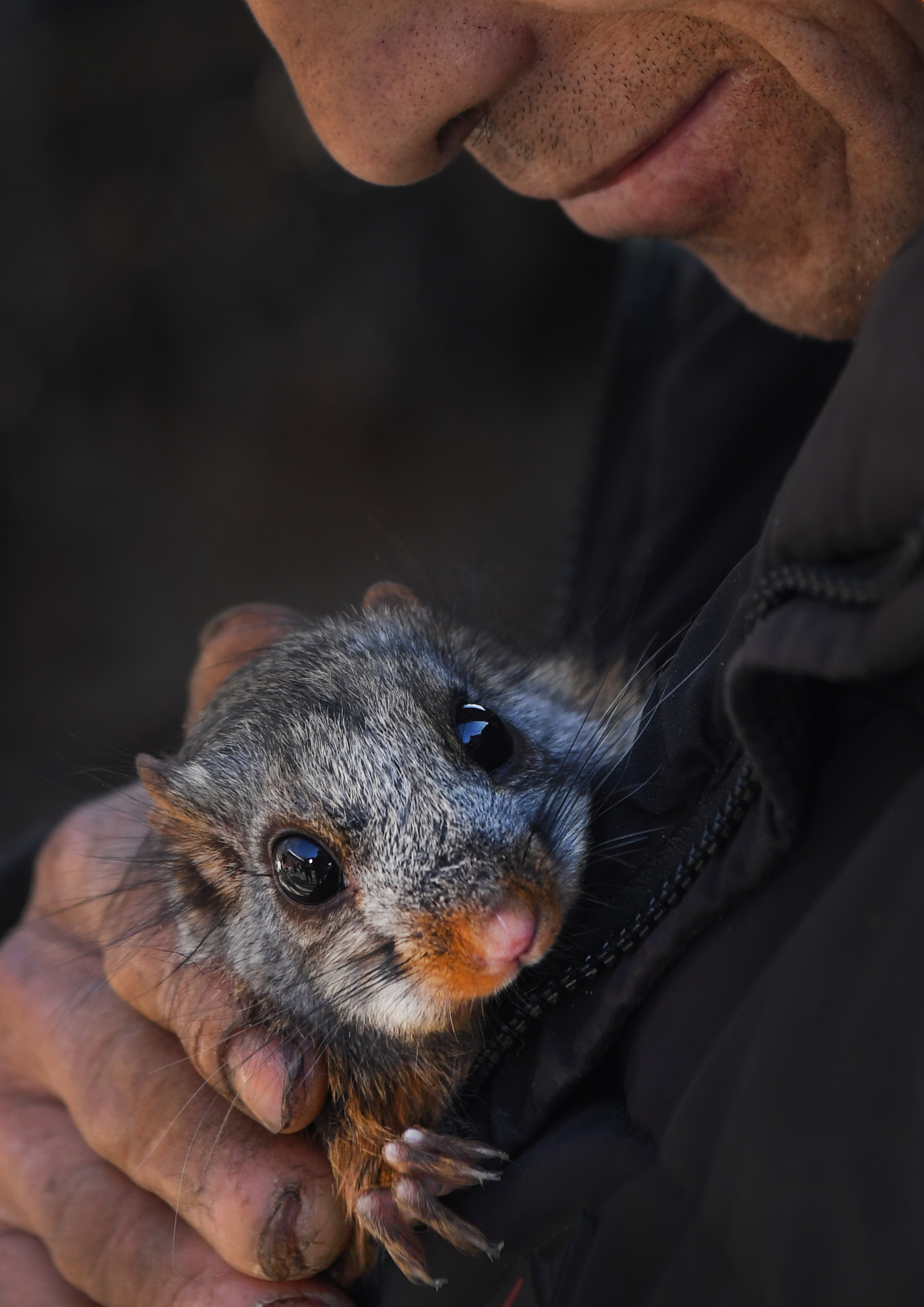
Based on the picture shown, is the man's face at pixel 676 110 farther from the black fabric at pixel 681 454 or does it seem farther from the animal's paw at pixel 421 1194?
the animal's paw at pixel 421 1194

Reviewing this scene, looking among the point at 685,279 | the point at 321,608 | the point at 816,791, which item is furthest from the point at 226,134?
the point at 816,791

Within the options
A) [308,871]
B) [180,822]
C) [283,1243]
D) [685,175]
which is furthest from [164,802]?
[685,175]

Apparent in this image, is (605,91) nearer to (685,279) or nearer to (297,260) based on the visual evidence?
(685,279)

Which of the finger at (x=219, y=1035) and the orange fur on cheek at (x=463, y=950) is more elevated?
the orange fur on cheek at (x=463, y=950)

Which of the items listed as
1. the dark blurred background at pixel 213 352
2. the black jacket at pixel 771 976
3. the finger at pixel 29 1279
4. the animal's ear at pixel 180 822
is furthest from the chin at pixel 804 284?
the dark blurred background at pixel 213 352

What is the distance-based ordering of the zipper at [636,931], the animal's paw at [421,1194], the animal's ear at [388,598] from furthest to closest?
the animal's ear at [388,598] → the animal's paw at [421,1194] → the zipper at [636,931]

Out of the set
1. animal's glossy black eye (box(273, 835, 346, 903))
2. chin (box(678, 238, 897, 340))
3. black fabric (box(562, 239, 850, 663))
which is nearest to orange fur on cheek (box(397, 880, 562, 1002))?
animal's glossy black eye (box(273, 835, 346, 903))

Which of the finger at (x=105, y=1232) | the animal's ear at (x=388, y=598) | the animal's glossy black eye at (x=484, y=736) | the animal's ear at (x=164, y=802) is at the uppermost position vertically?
the animal's ear at (x=388, y=598)

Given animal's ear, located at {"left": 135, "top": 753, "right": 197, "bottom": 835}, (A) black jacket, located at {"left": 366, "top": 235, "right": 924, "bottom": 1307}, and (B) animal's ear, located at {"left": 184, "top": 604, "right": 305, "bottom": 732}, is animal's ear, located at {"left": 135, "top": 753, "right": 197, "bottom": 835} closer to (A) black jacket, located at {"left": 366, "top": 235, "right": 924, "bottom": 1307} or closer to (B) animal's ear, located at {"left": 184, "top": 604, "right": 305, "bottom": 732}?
(B) animal's ear, located at {"left": 184, "top": 604, "right": 305, "bottom": 732}
